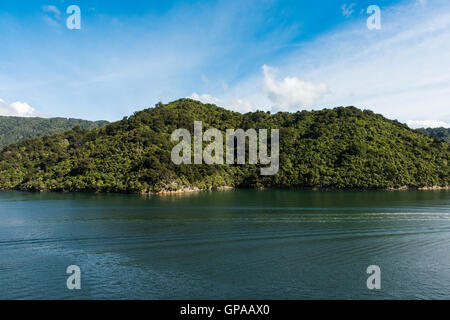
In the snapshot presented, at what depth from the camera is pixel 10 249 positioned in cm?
1850

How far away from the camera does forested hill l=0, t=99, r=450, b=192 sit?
66.2 metres

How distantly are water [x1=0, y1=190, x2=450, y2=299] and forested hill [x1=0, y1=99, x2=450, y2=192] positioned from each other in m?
37.4

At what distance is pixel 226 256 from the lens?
1719 cm

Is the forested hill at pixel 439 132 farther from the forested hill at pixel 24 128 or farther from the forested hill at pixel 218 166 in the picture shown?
the forested hill at pixel 24 128

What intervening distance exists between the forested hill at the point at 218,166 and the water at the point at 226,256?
1474 inches

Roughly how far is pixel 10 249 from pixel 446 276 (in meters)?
21.6

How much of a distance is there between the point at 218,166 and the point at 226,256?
64.6m

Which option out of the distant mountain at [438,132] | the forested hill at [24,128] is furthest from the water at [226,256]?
the forested hill at [24,128]

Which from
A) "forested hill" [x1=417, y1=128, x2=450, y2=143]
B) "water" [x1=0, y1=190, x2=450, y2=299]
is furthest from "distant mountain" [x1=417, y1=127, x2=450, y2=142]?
"water" [x1=0, y1=190, x2=450, y2=299]

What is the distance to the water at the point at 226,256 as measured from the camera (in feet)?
42.4

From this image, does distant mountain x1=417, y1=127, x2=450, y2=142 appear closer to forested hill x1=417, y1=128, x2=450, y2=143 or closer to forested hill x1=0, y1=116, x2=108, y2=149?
forested hill x1=417, y1=128, x2=450, y2=143

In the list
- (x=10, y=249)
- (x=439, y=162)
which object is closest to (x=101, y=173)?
(x=10, y=249)

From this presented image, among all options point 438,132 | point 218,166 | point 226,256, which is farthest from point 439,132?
point 226,256
